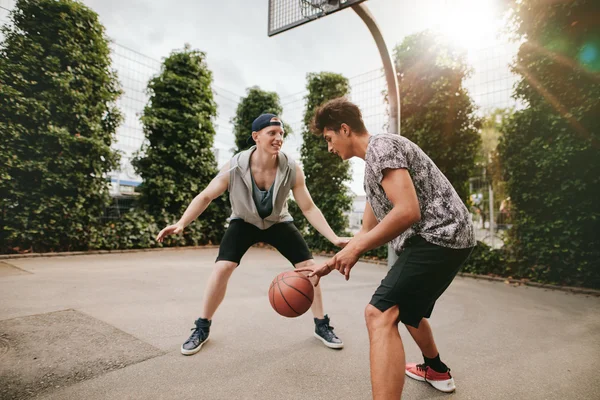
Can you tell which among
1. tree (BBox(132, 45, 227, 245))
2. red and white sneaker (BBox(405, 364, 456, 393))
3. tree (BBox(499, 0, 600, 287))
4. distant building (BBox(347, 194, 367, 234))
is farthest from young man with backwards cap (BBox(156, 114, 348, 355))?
tree (BBox(132, 45, 227, 245))

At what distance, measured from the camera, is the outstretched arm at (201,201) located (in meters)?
2.67

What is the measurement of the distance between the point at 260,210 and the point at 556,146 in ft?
18.4

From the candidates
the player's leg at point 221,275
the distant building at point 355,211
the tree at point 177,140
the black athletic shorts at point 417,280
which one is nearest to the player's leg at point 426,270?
the black athletic shorts at point 417,280

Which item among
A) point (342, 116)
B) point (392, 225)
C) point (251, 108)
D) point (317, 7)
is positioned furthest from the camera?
point (251, 108)

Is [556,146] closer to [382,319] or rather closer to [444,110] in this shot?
[444,110]

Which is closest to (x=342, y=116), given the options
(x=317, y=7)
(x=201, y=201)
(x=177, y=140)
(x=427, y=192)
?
(x=427, y=192)

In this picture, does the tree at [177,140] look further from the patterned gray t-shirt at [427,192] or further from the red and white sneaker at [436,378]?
the patterned gray t-shirt at [427,192]

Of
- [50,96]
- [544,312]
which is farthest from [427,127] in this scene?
[50,96]

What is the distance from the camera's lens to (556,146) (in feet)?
18.4

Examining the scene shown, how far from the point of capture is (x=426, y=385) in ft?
7.61

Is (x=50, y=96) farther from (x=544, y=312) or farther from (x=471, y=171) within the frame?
(x=544, y=312)

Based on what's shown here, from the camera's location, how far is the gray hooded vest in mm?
3008

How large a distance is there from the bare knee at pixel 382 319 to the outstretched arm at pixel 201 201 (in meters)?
1.66

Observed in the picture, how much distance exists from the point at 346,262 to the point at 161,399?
1.48 metres
